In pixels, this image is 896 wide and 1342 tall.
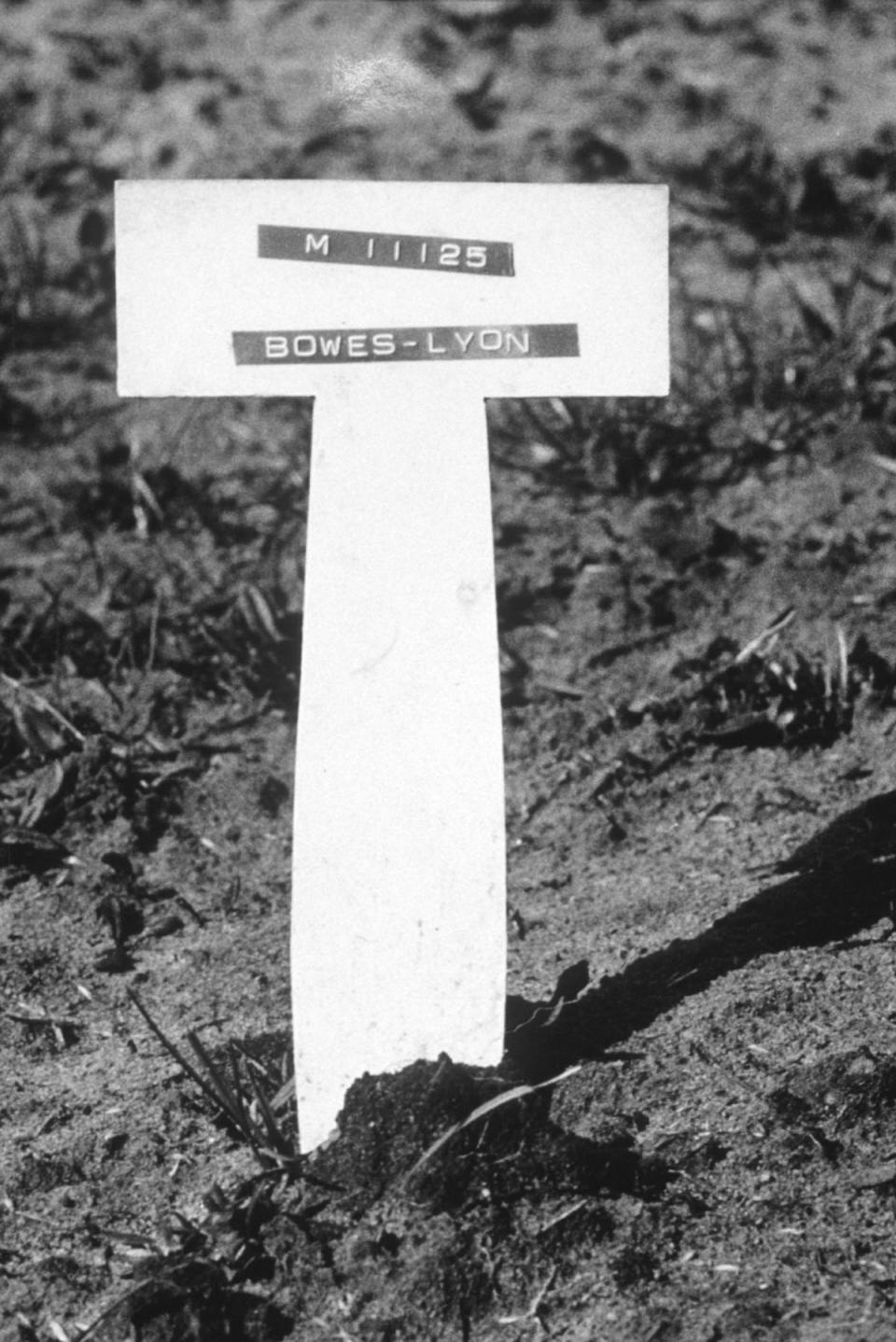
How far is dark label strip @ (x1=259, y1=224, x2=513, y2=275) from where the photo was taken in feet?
6.52

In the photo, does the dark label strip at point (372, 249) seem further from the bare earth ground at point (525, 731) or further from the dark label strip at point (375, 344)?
the bare earth ground at point (525, 731)

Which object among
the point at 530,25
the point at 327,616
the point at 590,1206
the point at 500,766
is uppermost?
the point at 530,25

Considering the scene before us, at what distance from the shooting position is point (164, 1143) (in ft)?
7.06

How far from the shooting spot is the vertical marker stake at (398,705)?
78.5 inches

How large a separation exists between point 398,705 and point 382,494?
250 mm

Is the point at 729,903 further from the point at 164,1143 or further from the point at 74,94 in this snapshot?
the point at 74,94

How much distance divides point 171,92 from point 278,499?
155cm

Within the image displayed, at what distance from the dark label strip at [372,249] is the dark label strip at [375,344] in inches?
2.9

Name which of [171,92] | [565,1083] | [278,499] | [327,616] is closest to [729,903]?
[565,1083]

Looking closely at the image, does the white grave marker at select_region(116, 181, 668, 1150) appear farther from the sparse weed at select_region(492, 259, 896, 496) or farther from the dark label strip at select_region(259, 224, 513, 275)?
the sparse weed at select_region(492, 259, 896, 496)

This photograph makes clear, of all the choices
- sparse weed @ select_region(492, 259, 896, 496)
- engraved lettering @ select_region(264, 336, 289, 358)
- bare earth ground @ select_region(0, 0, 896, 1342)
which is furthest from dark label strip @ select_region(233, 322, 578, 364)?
sparse weed @ select_region(492, 259, 896, 496)

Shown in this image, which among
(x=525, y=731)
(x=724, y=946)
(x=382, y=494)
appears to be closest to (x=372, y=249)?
Result: (x=382, y=494)

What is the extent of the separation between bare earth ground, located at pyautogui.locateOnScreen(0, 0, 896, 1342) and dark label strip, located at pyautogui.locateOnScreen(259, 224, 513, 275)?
0.95 m

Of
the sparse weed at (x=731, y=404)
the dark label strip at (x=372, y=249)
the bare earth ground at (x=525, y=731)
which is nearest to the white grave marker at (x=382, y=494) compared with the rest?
the dark label strip at (x=372, y=249)
